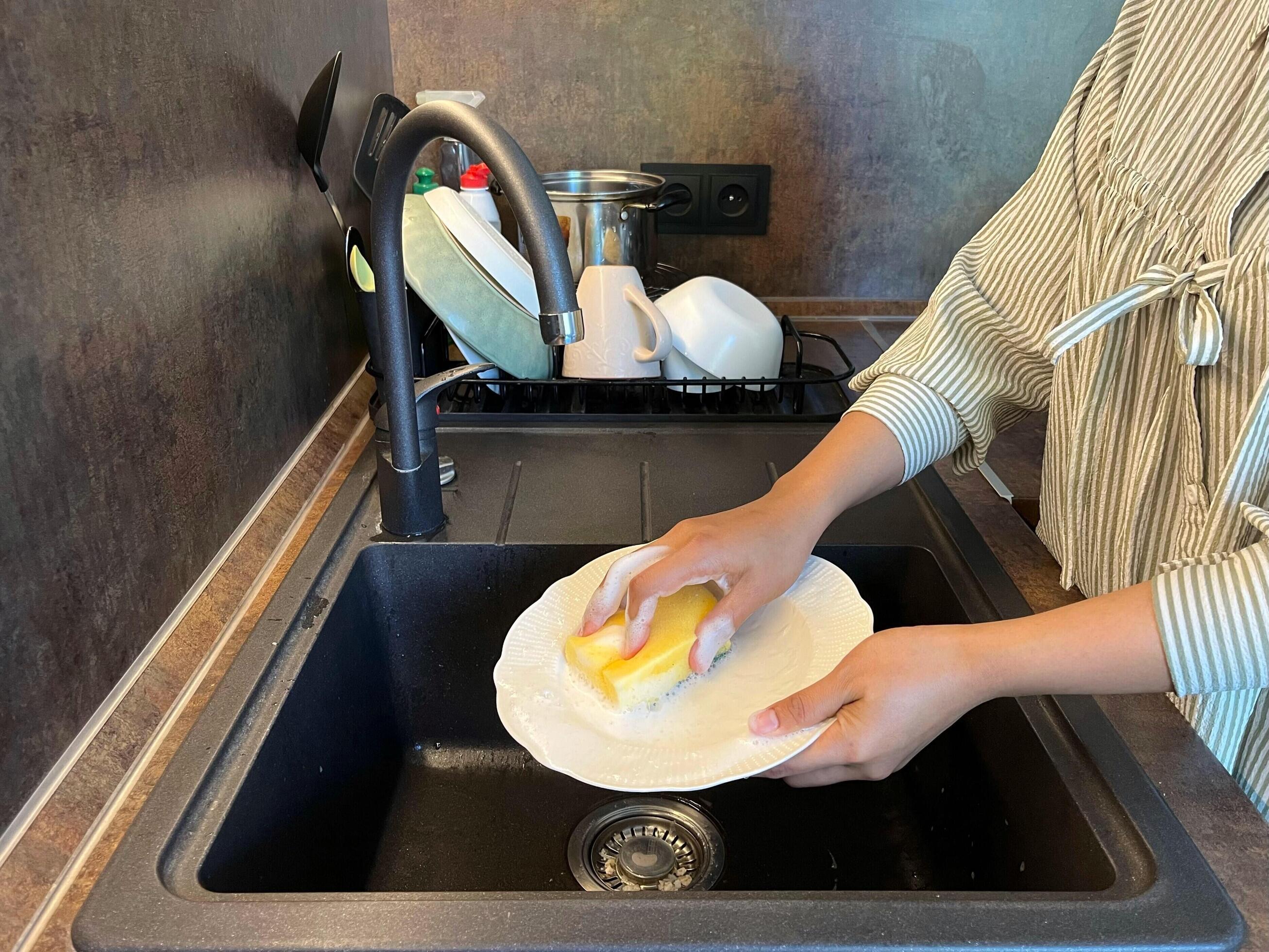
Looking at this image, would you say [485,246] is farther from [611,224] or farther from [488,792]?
[488,792]

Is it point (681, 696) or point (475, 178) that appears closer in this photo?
point (681, 696)

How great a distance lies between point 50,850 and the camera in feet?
1.86

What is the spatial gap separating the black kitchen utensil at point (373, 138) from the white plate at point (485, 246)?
21 centimetres

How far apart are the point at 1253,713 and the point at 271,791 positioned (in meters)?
0.74

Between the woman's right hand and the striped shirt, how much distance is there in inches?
7.2

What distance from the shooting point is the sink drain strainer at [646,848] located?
31.5 inches

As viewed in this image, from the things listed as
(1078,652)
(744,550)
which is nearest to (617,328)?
(744,550)

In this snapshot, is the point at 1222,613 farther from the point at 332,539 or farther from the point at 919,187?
the point at 919,187

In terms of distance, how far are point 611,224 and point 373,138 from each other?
1.16 feet

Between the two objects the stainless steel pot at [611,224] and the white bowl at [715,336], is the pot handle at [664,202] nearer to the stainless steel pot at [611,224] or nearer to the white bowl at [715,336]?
the stainless steel pot at [611,224]

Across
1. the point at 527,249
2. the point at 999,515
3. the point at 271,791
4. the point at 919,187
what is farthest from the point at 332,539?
the point at 919,187

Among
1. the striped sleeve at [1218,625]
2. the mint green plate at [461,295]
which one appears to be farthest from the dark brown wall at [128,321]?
the striped sleeve at [1218,625]

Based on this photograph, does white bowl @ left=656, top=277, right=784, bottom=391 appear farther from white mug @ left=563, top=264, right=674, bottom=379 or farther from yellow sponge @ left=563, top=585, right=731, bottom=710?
yellow sponge @ left=563, top=585, right=731, bottom=710

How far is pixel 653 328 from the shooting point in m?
1.19
